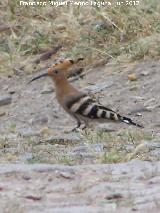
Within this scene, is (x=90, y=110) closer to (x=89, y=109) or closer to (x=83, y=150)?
(x=89, y=109)

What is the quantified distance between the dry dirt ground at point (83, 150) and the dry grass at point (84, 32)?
241mm

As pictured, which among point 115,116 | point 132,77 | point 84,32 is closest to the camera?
point 115,116

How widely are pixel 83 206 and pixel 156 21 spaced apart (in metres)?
6.00

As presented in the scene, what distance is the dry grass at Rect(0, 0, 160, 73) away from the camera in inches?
388

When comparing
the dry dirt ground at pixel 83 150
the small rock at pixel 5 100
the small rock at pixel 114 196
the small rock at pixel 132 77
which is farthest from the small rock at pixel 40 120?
the small rock at pixel 114 196

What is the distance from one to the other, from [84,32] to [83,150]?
4.52m

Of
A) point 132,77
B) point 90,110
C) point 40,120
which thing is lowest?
point 40,120

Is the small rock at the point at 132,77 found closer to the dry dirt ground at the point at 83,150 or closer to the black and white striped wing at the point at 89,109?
the dry dirt ground at the point at 83,150

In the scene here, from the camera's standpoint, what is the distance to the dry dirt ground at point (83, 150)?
174 inches

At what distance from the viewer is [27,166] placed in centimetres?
525

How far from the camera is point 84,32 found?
10.6 meters

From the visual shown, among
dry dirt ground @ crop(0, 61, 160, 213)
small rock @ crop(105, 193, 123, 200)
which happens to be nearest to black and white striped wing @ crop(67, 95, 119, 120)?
dry dirt ground @ crop(0, 61, 160, 213)

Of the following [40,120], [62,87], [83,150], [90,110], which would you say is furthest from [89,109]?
[83,150]

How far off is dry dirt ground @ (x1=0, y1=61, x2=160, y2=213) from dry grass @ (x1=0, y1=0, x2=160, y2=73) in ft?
0.79
